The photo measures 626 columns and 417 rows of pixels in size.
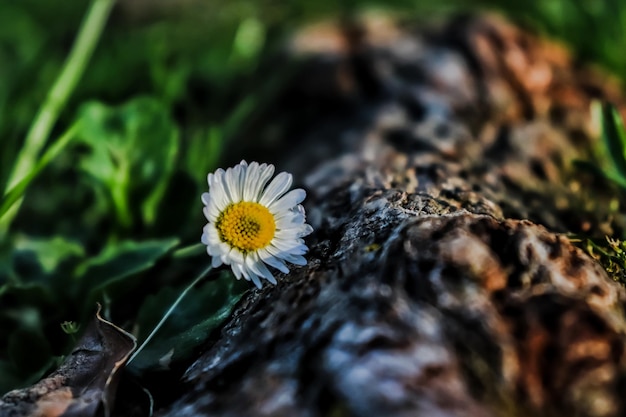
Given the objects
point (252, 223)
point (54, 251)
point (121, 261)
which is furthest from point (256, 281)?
point (54, 251)

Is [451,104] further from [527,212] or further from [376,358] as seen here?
[376,358]

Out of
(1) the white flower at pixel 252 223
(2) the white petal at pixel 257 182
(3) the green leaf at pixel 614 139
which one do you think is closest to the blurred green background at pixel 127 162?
(1) the white flower at pixel 252 223

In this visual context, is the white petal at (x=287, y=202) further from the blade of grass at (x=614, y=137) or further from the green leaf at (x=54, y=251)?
the blade of grass at (x=614, y=137)

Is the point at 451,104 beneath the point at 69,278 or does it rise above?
beneath

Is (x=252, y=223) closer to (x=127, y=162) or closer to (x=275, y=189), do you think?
(x=275, y=189)

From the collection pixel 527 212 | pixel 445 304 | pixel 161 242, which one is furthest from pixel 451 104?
pixel 445 304

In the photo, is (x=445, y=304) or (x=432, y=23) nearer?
(x=445, y=304)

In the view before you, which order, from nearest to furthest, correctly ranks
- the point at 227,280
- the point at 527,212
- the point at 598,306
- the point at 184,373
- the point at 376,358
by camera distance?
the point at 376,358 < the point at 598,306 < the point at 184,373 < the point at 227,280 < the point at 527,212
